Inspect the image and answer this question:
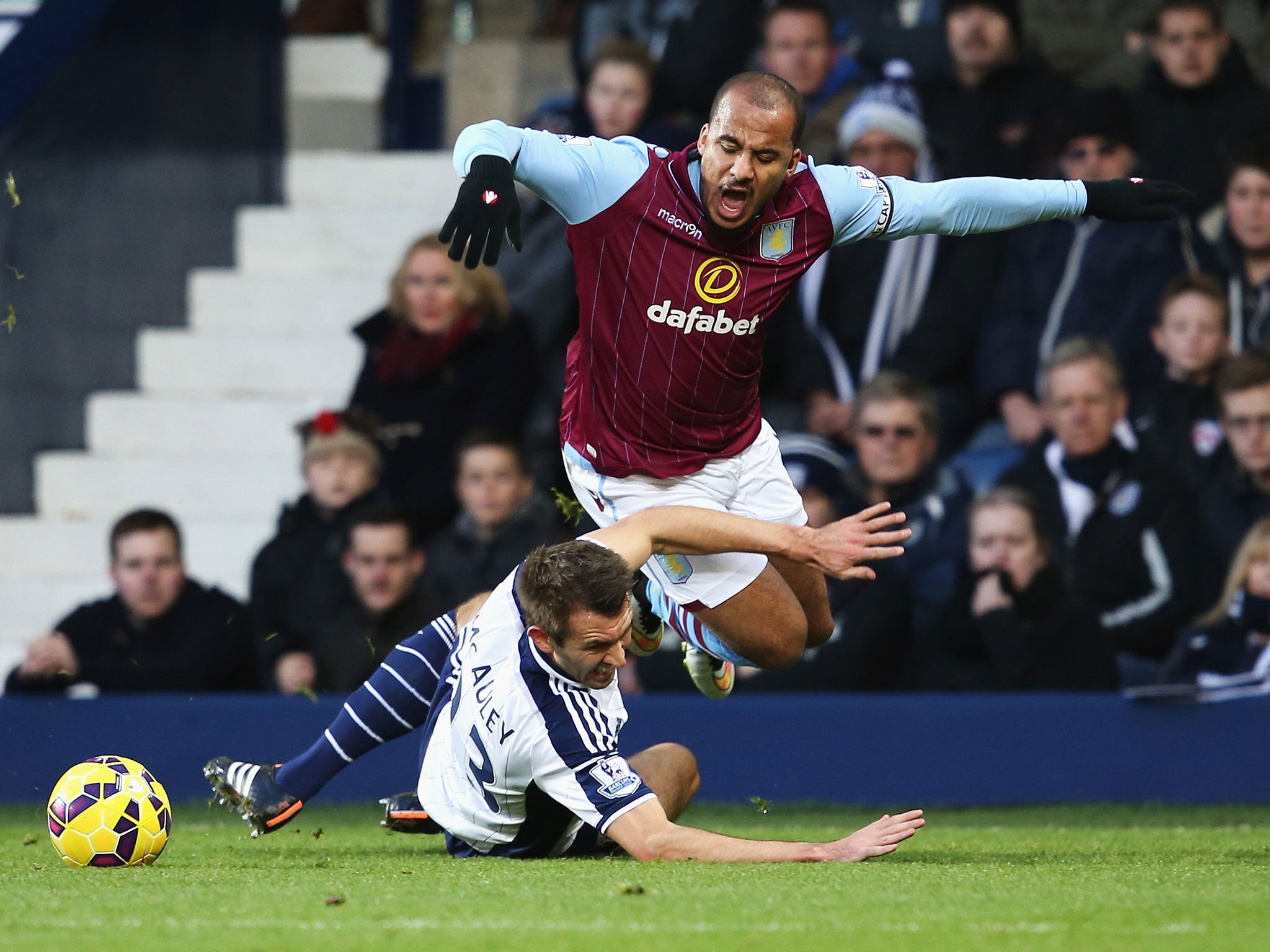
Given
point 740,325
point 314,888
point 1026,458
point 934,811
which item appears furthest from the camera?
point 1026,458

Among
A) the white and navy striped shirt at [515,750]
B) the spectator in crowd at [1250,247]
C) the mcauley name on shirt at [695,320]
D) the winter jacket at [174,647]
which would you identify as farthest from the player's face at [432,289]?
the white and navy striped shirt at [515,750]

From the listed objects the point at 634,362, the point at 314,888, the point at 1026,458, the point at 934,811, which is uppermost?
the point at 634,362

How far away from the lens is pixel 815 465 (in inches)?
343

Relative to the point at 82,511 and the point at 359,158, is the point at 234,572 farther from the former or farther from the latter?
the point at 359,158

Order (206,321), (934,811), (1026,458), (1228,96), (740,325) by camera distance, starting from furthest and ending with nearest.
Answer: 1. (206,321)
2. (1228,96)
3. (1026,458)
4. (934,811)
5. (740,325)

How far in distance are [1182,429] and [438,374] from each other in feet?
11.4

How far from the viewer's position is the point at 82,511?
10.1 metres

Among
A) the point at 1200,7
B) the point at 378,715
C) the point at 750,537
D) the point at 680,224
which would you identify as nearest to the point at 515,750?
the point at 378,715

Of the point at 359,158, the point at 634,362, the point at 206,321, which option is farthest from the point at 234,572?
the point at 634,362

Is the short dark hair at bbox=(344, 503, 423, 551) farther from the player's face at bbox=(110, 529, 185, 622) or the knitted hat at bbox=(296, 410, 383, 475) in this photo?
the player's face at bbox=(110, 529, 185, 622)

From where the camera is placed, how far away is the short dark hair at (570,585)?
4977 mm

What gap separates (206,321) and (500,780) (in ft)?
20.4

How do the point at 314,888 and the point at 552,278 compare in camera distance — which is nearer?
the point at 314,888

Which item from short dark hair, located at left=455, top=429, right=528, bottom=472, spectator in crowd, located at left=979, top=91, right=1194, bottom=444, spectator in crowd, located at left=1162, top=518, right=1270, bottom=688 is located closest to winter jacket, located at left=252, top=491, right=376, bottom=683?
short dark hair, located at left=455, top=429, right=528, bottom=472
